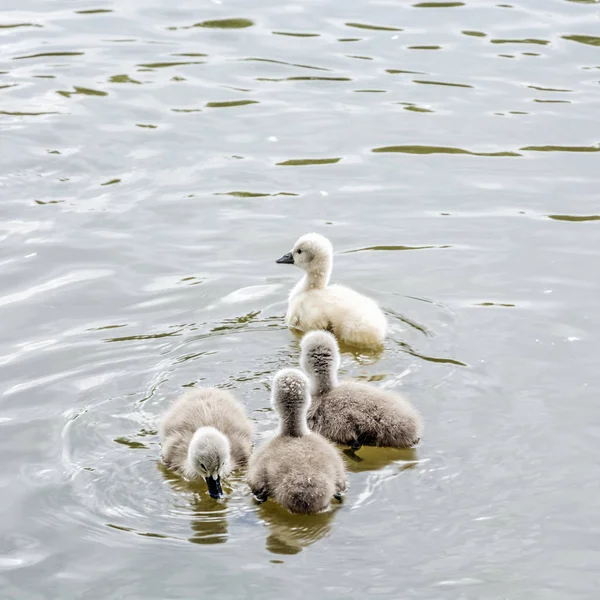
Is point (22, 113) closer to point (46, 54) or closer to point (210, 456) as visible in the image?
point (46, 54)

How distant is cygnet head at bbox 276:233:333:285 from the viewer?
7.83 metres

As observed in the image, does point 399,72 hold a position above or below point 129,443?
above

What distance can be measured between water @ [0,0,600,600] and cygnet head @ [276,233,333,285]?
0.38 meters

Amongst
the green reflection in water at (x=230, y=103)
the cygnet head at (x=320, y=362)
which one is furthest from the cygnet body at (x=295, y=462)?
the green reflection in water at (x=230, y=103)

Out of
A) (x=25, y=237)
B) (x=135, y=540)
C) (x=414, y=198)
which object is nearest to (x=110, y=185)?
(x=25, y=237)

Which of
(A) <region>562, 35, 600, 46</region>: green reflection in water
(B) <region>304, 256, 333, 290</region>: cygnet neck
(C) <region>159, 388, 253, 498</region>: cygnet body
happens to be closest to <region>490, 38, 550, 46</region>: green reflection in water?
(A) <region>562, 35, 600, 46</region>: green reflection in water

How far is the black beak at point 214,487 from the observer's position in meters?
5.68

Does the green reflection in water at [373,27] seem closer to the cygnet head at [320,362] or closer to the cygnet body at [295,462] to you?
the cygnet head at [320,362]

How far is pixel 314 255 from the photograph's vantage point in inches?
309

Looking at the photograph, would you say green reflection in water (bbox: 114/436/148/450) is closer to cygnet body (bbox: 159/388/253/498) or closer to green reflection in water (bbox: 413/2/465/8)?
cygnet body (bbox: 159/388/253/498)

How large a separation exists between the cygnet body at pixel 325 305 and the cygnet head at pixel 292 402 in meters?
1.41

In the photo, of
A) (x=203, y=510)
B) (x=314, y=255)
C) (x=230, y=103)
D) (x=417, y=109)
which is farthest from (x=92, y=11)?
(x=203, y=510)

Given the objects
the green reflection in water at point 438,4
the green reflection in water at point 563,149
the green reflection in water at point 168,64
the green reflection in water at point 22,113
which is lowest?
the green reflection in water at point 563,149

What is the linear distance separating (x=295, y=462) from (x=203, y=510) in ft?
1.53
